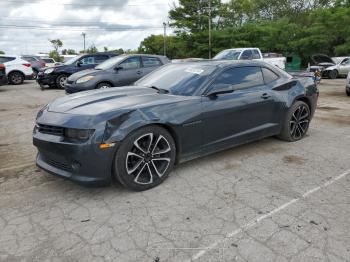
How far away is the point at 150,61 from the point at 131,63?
76 centimetres

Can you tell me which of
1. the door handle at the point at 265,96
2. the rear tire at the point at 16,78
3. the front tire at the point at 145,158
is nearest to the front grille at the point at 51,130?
the front tire at the point at 145,158

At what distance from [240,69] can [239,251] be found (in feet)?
9.57

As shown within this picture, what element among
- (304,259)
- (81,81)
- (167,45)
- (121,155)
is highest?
(167,45)

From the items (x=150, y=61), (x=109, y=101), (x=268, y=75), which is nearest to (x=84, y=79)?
(x=150, y=61)

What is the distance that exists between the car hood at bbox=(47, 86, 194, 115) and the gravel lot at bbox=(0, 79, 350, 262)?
0.91 metres

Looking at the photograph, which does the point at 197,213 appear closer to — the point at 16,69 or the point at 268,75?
the point at 268,75

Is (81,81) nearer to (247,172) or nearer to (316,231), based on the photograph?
(247,172)

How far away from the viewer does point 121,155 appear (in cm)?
357

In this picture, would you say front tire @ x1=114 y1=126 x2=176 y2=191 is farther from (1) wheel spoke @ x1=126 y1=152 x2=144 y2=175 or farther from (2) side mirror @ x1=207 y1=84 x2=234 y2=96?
(2) side mirror @ x1=207 y1=84 x2=234 y2=96

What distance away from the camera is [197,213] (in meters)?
3.31

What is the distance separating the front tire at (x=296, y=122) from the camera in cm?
551

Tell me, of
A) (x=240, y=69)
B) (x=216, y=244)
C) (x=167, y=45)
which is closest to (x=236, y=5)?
(x=167, y=45)

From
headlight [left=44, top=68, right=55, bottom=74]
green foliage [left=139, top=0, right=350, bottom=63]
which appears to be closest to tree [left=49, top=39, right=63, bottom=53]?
green foliage [left=139, top=0, right=350, bottom=63]

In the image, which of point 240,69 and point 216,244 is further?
point 240,69
